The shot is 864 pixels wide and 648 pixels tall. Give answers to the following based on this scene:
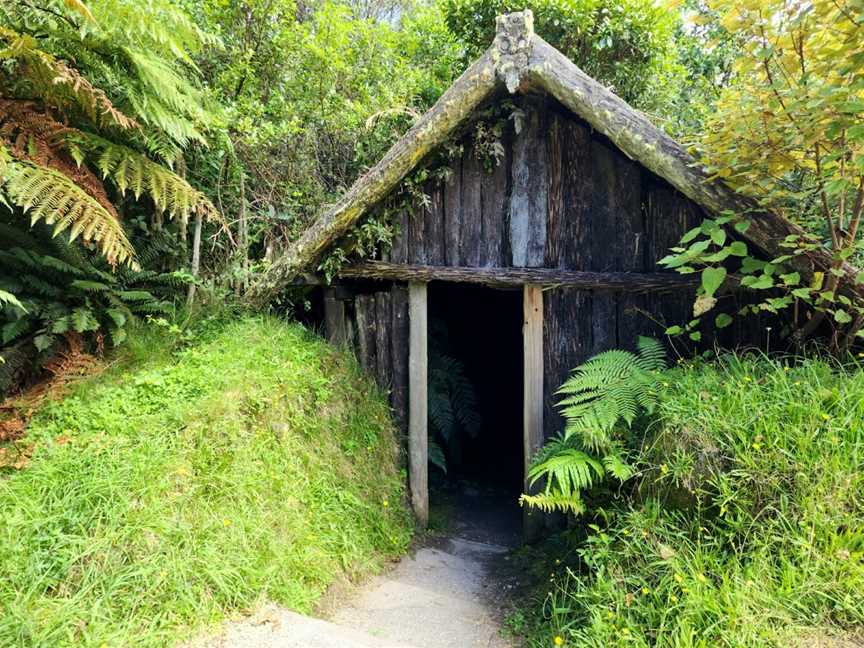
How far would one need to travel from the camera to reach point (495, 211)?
4297mm

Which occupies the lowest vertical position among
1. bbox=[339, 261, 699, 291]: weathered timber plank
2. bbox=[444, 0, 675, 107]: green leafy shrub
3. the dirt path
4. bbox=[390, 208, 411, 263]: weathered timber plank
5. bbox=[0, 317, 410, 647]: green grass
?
the dirt path

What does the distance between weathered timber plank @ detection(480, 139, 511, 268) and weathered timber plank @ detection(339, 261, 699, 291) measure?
132 mm

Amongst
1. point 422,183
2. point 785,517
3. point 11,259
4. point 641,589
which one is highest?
point 422,183

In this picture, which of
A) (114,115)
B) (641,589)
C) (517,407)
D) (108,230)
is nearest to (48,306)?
(108,230)

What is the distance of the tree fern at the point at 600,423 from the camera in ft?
9.61

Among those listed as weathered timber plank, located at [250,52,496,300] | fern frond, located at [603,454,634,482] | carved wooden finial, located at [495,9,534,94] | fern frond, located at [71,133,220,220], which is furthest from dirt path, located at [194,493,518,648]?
carved wooden finial, located at [495,9,534,94]

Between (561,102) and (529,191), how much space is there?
73 cm

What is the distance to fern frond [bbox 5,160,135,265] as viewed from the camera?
9.86 ft

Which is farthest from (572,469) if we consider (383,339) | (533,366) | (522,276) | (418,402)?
(383,339)

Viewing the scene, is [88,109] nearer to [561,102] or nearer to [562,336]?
[561,102]

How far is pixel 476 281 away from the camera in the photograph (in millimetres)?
4266

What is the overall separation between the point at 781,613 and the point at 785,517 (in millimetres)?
433

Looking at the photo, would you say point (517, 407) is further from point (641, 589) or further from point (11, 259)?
point (11, 259)

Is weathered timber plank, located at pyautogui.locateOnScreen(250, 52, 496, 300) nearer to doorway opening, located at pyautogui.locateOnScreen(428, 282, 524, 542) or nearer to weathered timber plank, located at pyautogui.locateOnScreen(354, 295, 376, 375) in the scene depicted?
weathered timber plank, located at pyautogui.locateOnScreen(354, 295, 376, 375)
